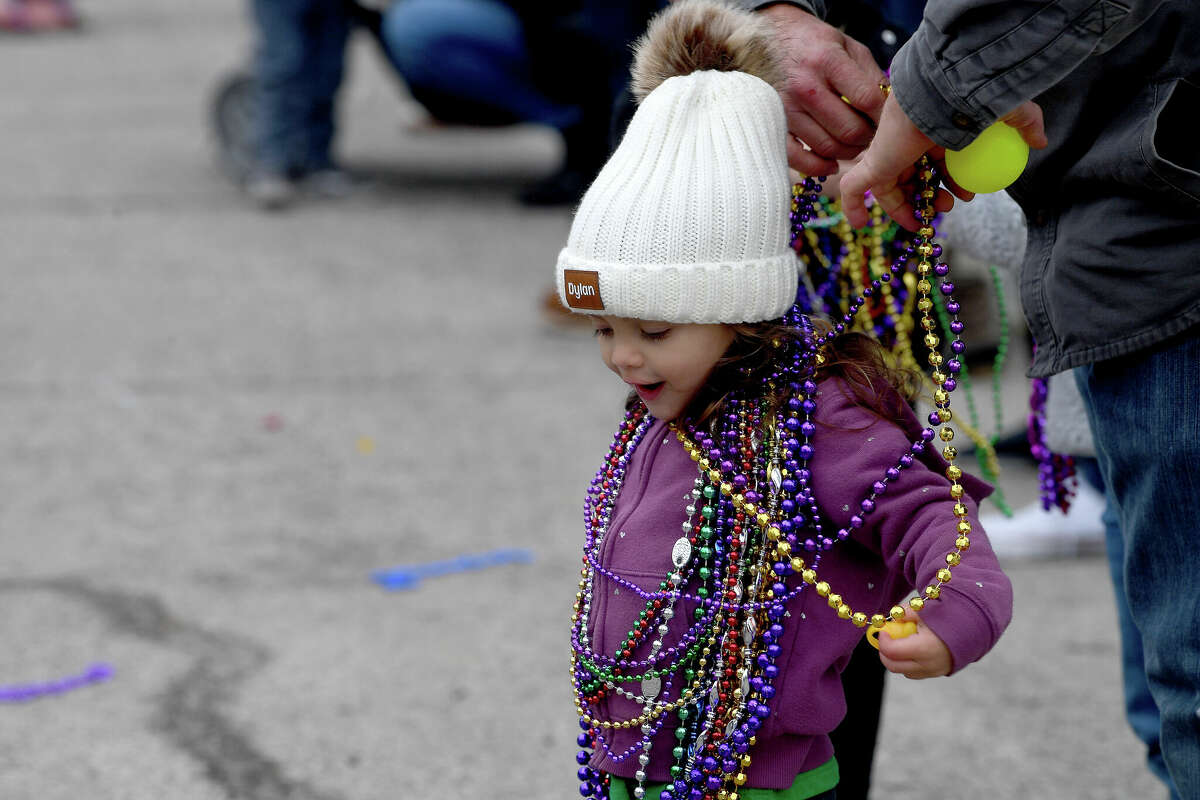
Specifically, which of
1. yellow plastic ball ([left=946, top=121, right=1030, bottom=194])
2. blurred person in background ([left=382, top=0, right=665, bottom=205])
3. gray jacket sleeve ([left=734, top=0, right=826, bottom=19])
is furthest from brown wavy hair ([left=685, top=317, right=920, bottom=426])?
blurred person in background ([left=382, top=0, right=665, bottom=205])

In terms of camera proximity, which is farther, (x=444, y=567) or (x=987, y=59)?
(x=444, y=567)

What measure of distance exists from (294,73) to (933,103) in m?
5.60

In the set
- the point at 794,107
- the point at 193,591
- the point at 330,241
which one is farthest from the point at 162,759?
the point at 330,241

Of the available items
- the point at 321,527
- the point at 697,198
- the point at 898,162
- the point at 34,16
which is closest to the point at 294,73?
the point at 321,527

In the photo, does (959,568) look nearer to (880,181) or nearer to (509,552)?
(880,181)

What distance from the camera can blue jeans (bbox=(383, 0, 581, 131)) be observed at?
21.6 feet

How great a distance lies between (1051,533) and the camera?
11.9 ft

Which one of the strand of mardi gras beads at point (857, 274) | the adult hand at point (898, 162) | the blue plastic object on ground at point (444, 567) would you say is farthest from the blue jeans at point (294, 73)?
the adult hand at point (898, 162)

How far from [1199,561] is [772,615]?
0.48 meters

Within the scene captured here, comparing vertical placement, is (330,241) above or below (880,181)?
below

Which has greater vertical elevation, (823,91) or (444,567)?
(823,91)

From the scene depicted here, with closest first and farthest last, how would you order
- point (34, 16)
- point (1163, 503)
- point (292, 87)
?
1. point (1163, 503)
2. point (292, 87)
3. point (34, 16)

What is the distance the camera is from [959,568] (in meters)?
1.55

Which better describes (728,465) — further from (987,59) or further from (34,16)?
(34,16)
